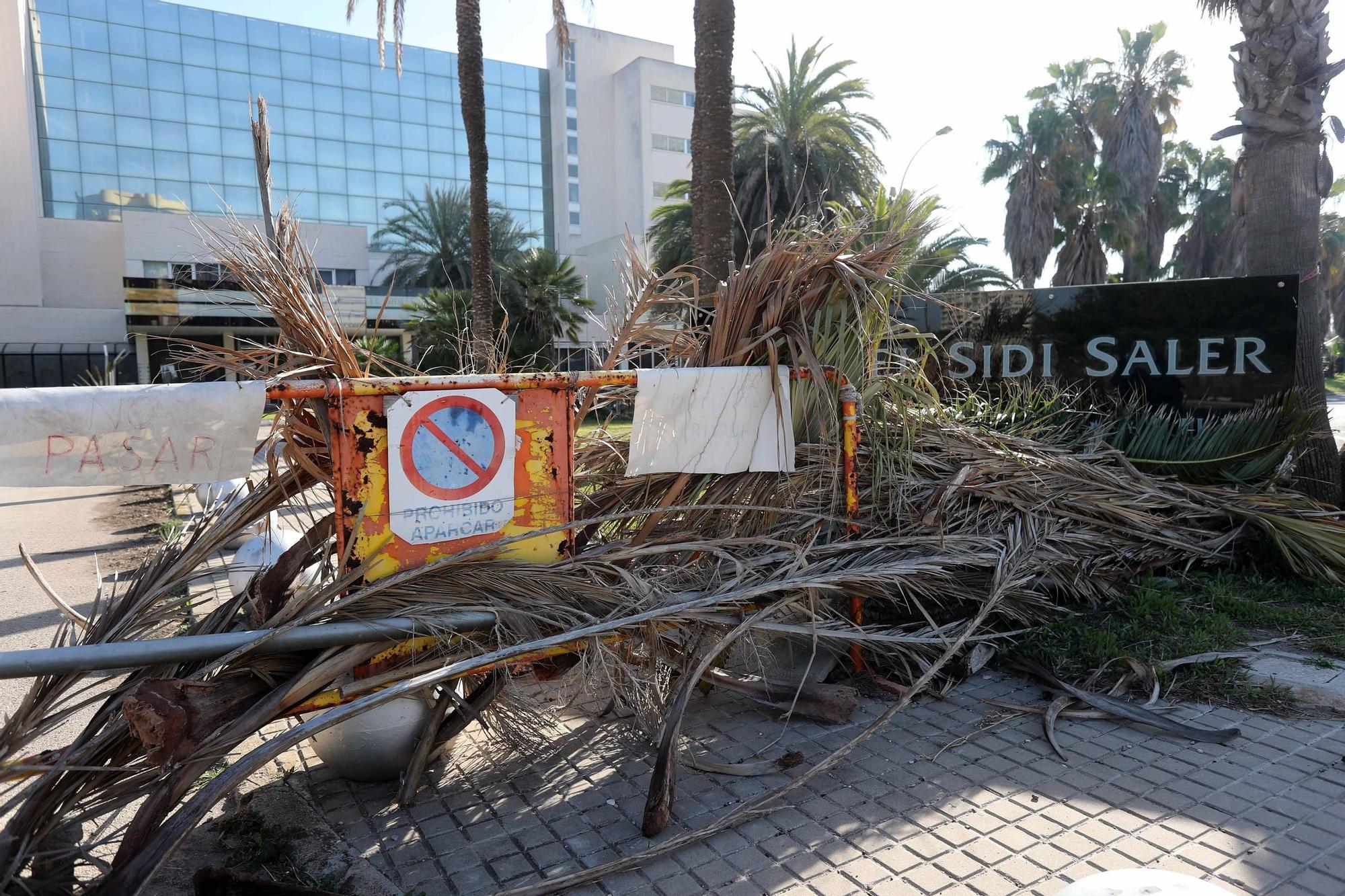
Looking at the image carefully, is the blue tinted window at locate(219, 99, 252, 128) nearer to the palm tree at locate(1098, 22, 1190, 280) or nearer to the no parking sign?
the palm tree at locate(1098, 22, 1190, 280)

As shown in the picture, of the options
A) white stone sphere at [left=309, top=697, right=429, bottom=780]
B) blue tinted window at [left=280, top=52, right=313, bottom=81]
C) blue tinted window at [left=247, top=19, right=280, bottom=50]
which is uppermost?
blue tinted window at [left=247, top=19, right=280, bottom=50]

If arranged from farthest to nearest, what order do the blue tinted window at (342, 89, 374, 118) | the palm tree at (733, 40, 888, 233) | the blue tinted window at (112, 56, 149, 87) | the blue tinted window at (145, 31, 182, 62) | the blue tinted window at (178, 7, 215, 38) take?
the blue tinted window at (342, 89, 374, 118), the blue tinted window at (178, 7, 215, 38), the blue tinted window at (145, 31, 182, 62), the blue tinted window at (112, 56, 149, 87), the palm tree at (733, 40, 888, 233)

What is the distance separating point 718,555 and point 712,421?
61cm

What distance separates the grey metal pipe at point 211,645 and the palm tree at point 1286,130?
7221mm

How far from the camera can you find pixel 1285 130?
718cm

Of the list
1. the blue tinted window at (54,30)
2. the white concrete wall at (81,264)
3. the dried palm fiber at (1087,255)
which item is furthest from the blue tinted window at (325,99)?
the dried palm fiber at (1087,255)

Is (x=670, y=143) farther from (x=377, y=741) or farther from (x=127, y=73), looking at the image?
(x=377, y=741)

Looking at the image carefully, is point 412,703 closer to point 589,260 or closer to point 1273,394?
point 1273,394

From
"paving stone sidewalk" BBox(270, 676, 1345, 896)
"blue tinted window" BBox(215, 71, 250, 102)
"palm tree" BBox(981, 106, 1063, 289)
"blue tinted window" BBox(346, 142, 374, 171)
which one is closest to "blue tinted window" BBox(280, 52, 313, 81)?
"blue tinted window" BBox(215, 71, 250, 102)

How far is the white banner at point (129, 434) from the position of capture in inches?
105

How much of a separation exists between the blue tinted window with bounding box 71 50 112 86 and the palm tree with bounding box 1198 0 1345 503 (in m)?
57.6

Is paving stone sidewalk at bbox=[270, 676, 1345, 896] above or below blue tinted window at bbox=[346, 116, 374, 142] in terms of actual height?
below

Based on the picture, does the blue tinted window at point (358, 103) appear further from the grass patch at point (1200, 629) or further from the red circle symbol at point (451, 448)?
the grass patch at point (1200, 629)

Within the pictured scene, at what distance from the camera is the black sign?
247 inches
